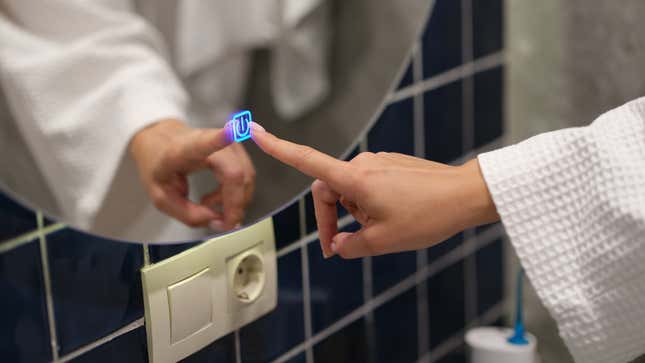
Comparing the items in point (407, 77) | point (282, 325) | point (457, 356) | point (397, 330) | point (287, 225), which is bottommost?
point (457, 356)

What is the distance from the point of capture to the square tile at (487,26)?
1.17m

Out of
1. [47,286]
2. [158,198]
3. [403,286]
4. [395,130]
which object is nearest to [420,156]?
[395,130]

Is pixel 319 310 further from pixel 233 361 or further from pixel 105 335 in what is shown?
pixel 105 335

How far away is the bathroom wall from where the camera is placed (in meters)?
0.68

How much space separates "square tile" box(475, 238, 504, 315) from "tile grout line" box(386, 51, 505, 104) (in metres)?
0.27

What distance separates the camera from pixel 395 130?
104 centimetres

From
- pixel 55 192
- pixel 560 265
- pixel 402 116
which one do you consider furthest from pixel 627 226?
pixel 55 192

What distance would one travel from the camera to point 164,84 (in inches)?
31.9

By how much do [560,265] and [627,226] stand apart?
67 mm

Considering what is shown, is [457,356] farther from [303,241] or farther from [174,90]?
[174,90]

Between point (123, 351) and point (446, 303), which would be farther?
point (446, 303)

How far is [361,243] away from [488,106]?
0.55 m

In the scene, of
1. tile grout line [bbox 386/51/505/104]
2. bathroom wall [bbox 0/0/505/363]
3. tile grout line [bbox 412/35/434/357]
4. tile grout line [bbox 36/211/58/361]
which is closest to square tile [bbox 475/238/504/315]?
bathroom wall [bbox 0/0/505/363]

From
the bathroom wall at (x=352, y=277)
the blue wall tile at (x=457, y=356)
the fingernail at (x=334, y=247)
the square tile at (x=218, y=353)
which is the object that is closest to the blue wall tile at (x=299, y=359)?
the bathroom wall at (x=352, y=277)
